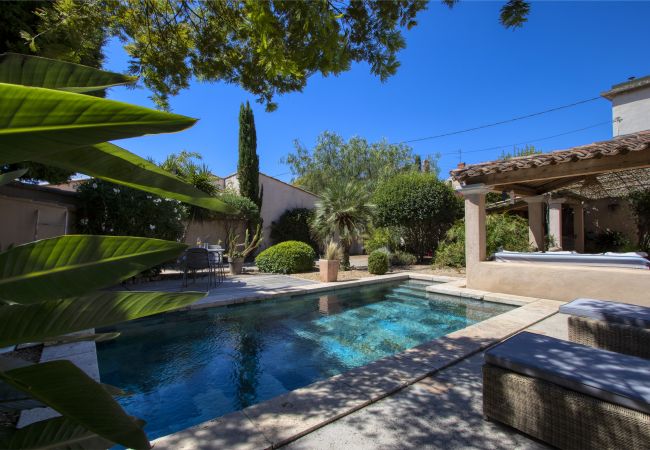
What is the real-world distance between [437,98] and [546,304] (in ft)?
44.4

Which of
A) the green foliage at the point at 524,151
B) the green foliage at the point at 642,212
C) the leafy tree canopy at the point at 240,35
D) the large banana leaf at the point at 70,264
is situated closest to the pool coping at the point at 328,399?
the large banana leaf at the point at 70,264

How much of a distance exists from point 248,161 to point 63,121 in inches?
766

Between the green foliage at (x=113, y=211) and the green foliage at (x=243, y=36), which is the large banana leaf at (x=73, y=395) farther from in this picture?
the green foliage at (x=113, y=211)

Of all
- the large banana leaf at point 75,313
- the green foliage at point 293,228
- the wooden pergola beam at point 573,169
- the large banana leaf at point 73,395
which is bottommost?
the large banana leaf at point 73,395

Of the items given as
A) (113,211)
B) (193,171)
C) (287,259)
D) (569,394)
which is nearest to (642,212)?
(287,259)

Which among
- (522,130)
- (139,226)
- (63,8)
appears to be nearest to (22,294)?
(63,8)

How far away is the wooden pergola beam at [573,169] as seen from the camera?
6293mm

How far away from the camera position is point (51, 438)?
75 cm

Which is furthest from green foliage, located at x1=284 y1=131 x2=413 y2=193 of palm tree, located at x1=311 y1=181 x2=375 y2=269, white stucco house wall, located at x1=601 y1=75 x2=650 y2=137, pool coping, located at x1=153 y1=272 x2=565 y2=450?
pool coping, located at x1=153 y1=272 x2=565 y2=450

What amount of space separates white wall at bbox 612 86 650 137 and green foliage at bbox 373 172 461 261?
379 inches

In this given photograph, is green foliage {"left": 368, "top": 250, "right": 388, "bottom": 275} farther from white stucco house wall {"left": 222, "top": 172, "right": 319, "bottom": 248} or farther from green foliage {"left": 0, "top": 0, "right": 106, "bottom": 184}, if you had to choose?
green foliage {"left": 0, "top": 0, "right": 106, "bottom": 184}

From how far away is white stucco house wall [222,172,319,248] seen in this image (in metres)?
19.9

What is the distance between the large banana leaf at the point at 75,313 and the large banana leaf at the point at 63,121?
335 mm

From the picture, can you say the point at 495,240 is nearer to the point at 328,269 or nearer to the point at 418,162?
the point at 328,269
